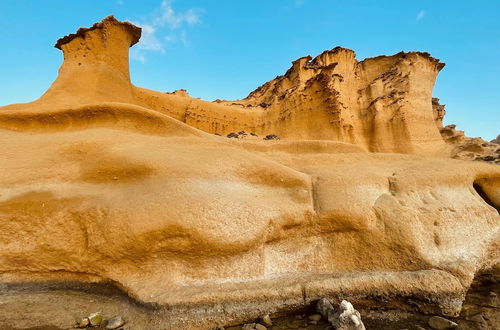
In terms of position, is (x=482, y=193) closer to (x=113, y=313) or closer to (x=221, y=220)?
(x=221, y=220)

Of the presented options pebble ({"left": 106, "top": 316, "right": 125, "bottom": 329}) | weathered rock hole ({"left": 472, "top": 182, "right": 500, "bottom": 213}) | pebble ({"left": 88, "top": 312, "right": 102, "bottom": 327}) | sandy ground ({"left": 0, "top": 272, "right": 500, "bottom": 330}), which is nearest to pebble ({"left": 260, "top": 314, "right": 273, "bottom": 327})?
sandy ground ({"left": 0, "top": 272, "right": 500, "bottom": 330})

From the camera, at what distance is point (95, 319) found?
225 cm

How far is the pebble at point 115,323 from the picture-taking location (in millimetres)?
2186

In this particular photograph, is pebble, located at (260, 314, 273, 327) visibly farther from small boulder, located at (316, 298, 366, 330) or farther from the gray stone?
the gray stone

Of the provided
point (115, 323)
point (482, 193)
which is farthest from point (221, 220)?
point (482, 193)

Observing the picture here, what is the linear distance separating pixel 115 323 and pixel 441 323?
2879 millimetres

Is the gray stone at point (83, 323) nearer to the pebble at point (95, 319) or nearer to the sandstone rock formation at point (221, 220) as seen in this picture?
the pebble at point (95, 319)

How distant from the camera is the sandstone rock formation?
2625 mm

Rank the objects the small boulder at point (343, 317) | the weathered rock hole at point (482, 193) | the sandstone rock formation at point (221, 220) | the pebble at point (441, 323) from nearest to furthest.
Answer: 1. the small boulder at point (343, 317)
2. the pebble at point (441, 323)
3. the sandstone rock formation at point (221, 220)
4. the weathered rock hole at point (482, 193)

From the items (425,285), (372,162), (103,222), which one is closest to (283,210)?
(425,285)

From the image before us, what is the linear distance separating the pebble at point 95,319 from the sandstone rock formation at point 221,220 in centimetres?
29

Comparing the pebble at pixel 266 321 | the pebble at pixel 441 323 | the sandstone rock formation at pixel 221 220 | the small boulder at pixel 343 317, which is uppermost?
the sandstone rock formation at pixel 221 220

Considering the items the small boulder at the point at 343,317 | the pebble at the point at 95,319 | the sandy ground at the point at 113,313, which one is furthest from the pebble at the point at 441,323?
the pebble at the point at 95,319

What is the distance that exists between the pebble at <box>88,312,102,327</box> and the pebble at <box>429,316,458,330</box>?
2935mm
